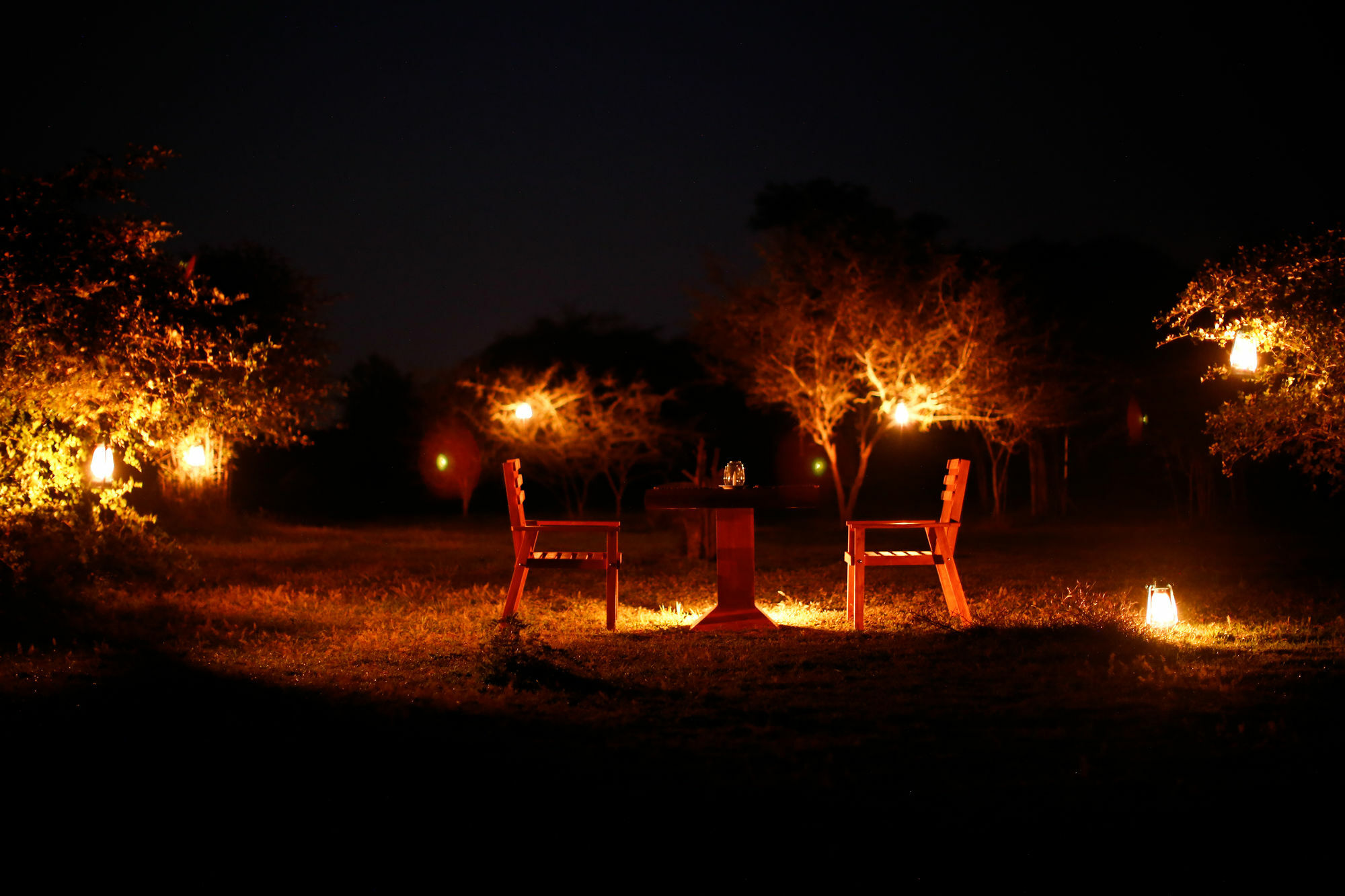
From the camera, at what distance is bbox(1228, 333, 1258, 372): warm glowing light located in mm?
8008

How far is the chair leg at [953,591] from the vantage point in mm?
7242

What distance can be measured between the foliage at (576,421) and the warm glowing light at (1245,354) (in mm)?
18093

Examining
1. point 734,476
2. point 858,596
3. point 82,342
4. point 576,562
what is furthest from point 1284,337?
point 82,342

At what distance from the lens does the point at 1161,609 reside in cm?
678

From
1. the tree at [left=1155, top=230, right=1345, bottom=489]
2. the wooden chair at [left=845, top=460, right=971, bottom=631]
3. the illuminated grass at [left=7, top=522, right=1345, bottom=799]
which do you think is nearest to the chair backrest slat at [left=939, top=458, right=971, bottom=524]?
the wooden chair at [left=845, top=460, right=971, bottom=631]

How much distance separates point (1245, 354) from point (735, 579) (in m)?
4.57

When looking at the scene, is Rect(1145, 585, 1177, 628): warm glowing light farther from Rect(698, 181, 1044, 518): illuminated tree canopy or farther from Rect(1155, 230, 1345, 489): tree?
Rect(698, 181, 1044, 518): illuminated tree canopy

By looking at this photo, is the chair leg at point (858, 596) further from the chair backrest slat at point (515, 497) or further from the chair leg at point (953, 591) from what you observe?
the chair backrest slat at point (515, 497)

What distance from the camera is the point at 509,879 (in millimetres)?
2752

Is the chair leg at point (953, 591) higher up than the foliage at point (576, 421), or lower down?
lower down

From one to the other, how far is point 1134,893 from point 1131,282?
23.2m

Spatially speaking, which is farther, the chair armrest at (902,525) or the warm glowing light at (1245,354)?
the warm glowing light at (1245,354)

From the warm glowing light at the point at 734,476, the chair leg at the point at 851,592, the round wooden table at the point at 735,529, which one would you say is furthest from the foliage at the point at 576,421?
the chair leg at the point at 851,592

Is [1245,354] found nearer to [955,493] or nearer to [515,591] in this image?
[955,493]
